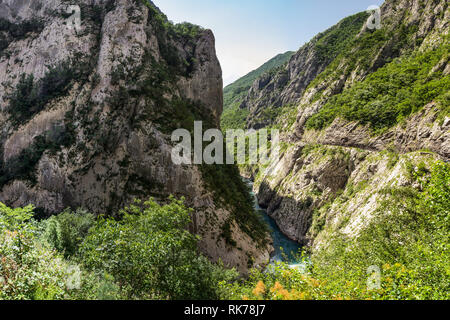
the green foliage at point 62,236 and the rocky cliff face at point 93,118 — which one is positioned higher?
the rocky cliff face at point 93,118

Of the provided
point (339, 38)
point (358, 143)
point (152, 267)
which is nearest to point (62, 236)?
point (152, 267)

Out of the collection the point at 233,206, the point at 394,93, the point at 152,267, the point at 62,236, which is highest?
the point at 394,93

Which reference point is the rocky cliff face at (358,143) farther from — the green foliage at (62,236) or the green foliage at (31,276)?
the green foliage at (62,236)

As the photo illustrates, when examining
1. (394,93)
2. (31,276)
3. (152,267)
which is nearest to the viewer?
(31,276)

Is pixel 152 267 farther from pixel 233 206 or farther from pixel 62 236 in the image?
pixel 233 206

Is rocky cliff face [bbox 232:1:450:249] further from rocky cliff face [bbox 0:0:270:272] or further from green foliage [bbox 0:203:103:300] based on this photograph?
green foliage [bbox 0:203:103:300]

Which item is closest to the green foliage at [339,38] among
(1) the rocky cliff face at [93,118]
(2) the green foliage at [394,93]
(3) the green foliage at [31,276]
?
(2) the green foliage at [394,93]

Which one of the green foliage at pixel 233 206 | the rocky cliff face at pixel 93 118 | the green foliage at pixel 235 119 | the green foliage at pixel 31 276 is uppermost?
the green foliage at pixel 235 119
